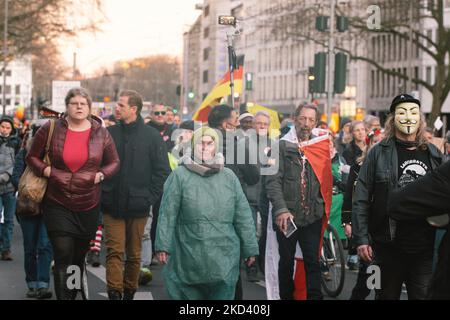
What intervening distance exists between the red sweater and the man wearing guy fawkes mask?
93.4 inches

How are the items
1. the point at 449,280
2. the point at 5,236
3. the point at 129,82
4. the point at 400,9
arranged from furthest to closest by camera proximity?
the point at 129,82 → the point at 400,9 → the point at 5,236 → the point at 449,280

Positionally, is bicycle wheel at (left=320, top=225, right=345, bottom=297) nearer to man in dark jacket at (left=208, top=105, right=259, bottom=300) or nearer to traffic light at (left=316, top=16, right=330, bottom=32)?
man in dark jacket at (left=208, top=105, right=259, bottom=300)

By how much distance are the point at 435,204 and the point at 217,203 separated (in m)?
3.24

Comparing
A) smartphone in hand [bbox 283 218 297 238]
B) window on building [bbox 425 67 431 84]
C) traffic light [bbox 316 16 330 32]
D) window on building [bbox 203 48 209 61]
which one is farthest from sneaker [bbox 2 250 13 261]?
window on building [bbox 203 48 209 61]

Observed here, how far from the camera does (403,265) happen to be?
760cm

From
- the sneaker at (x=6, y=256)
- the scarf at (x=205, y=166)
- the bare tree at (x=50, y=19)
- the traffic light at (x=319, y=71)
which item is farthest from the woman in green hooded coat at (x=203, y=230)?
the bare tree at (x=50, y=19)

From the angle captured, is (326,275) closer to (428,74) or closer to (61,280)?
(61,280)

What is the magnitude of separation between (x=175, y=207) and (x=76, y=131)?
1663 mm

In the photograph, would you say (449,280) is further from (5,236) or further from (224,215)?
(5,236)

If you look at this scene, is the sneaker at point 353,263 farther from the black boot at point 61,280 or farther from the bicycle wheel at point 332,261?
the black boot at point 61,280

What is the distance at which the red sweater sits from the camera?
923 cm

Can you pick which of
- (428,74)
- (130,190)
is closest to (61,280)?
(130,190)
